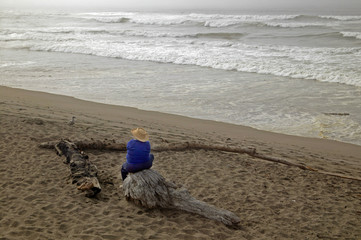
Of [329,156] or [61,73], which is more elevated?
[61,73]

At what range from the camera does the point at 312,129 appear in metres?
9.09

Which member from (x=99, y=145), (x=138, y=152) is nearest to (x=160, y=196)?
(x=138, y=152)

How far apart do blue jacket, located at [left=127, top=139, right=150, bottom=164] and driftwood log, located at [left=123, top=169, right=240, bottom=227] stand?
0.17 metres

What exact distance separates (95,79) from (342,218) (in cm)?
1135

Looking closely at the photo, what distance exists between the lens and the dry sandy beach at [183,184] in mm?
4211

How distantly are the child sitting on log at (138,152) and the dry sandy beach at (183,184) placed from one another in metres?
0.49

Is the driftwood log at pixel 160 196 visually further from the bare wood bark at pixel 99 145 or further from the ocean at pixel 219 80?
the ocean at pixel 219 80

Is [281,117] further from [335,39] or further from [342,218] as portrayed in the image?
[335,39]

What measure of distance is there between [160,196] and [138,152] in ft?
2.06

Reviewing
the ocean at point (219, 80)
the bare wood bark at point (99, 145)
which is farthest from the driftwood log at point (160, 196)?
the ocean at point (219, 80)

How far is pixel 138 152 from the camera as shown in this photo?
477cm

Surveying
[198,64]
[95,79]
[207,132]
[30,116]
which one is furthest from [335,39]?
[30,116]

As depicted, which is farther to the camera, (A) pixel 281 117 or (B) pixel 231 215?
(A) pixel 281 117

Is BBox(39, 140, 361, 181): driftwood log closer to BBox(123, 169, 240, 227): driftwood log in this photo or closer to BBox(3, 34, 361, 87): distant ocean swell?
BBox(123, 169, 240, 227): driftwood log
